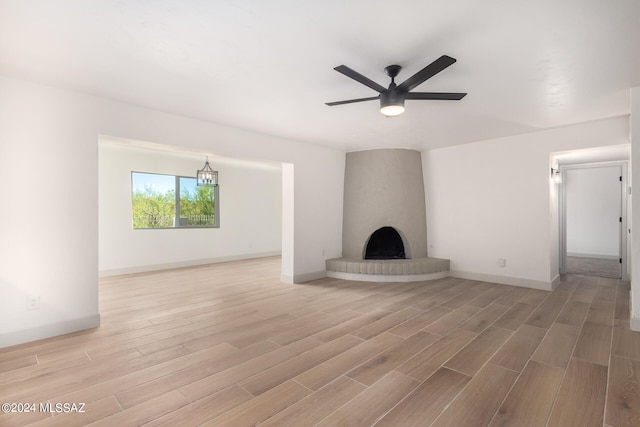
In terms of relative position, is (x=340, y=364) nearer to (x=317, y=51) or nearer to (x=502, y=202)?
(x=317, y=51)

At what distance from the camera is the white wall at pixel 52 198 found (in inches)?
113

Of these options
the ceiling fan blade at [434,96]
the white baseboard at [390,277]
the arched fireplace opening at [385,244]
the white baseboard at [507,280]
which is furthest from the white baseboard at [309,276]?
the ceiling fan blade at [434,96]

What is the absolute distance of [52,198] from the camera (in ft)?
10.2

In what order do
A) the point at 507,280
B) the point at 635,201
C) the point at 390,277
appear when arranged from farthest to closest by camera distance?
the point at 390,277
the point at 507,280
the point at 635,201

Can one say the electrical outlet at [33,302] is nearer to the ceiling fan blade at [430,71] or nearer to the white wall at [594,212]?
the ceiling fan blade at [430,71]

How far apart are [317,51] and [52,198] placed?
295cm

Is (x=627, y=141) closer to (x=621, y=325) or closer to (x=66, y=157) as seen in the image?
(x=621, y=325)

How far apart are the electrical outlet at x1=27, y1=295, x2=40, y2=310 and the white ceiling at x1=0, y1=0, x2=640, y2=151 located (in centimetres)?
207

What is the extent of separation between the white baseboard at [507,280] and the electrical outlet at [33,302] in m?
5.95

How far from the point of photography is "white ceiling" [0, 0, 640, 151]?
195 centimetres

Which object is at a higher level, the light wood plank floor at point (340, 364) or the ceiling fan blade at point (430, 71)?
the ceiling fan blade at point (430, 71)

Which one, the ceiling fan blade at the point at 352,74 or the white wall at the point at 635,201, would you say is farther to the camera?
the white wall at the point at 635,201

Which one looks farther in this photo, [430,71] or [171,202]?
[171,202]

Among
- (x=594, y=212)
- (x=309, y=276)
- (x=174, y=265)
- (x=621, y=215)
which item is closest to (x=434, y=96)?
(x=309, y=276)
